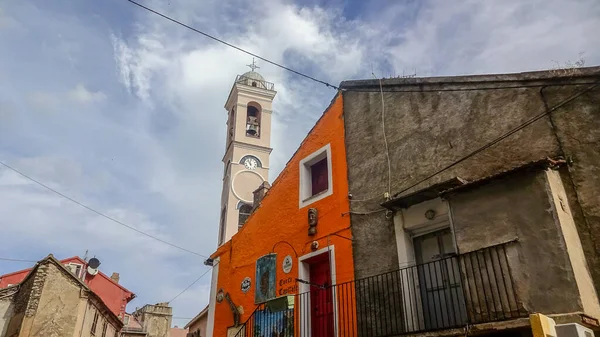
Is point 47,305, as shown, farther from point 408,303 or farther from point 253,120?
point 408,303

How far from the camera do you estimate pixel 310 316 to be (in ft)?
36.3

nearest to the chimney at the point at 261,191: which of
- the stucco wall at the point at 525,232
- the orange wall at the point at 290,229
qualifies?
the orange wall at the point at 290,229

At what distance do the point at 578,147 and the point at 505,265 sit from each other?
7.70 ft

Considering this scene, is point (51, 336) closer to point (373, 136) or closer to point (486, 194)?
point (373, 136)

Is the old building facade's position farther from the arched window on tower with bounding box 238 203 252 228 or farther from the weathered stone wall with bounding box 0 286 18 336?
the arched window on tower with bounding box 238 203 252 228

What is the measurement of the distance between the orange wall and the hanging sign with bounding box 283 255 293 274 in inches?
4.7

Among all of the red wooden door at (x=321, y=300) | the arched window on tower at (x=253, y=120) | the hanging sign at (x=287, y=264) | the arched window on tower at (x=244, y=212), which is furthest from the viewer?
the arched window on tower at (x=253, y=120)

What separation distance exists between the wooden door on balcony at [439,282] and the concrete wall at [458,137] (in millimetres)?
680

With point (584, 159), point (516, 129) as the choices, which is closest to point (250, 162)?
point (516, 129)

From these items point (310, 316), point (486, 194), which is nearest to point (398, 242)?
point (486, 194)

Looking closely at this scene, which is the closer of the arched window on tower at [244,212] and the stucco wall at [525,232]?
the stucco wall at [525,232]

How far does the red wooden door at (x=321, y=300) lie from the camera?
424 inches

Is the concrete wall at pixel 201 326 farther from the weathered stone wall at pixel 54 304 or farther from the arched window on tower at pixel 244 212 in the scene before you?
the arched window on tower at pixel 244 212

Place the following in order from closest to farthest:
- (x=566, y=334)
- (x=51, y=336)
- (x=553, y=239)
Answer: (x=566, y=334)
(x=553, y=239)
(x=51, y=336)
